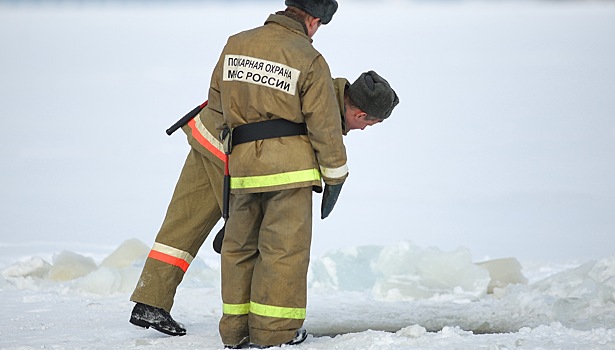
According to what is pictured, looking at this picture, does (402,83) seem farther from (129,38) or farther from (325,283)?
(325,283)

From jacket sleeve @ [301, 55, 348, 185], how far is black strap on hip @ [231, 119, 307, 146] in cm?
6

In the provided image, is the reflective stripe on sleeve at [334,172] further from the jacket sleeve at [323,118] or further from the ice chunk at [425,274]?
the ice chunk at [425,274]

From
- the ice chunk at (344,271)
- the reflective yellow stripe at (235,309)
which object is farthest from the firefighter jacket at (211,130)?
the ice chunk at (344,271)

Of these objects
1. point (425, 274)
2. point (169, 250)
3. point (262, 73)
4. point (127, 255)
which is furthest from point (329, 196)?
point (127, 255)

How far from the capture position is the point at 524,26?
1627 cm

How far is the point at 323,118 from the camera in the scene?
3.38m

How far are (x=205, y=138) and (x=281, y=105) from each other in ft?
1.69

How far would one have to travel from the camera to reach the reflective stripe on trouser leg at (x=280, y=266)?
346 centimetres

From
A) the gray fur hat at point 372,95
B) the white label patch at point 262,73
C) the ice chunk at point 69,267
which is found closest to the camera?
the white label patch at point 262,73

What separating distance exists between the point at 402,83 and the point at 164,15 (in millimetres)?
8360

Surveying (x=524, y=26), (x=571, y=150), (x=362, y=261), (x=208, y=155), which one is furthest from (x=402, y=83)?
(x=208, y=155)

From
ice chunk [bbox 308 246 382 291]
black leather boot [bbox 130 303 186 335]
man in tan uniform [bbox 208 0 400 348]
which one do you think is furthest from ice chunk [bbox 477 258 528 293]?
black leather boot [bbox 130 303 186 335]

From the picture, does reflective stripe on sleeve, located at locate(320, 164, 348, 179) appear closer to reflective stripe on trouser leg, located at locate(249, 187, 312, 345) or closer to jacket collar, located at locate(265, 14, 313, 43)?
reflective stripe on trouser leg, located at locate(249, 187, 312, 345)

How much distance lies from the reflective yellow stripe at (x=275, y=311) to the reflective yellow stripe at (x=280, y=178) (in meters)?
0.44
